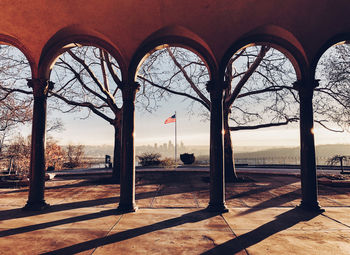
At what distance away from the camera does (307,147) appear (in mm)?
6496

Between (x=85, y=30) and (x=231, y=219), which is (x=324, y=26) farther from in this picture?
(x=85, y=30)

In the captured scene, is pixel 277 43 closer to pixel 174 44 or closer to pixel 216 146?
pixel 174 44

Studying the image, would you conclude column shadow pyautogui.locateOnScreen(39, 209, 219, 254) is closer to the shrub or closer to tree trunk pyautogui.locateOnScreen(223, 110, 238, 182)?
tree trunk pyautogui.locateOnScreen(223, 110, 238, 182)

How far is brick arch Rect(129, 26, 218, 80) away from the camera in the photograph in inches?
261

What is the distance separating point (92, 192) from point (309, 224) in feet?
24.0

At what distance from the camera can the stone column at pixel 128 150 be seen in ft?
20.6

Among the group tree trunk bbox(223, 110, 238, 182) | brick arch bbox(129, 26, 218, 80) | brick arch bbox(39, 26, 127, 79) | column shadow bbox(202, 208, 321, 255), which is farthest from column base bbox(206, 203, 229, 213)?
tree trunk bbox(223, 110, 238, 182)

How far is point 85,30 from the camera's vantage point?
6707 mm

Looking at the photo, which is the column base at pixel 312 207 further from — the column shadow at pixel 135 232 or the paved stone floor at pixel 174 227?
the column shadow at pixel 135 232

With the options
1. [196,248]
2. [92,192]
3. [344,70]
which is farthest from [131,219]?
[344,70]

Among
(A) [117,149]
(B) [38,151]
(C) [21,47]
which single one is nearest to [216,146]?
(B) [38,151]

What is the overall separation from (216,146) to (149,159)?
16780 millimetres

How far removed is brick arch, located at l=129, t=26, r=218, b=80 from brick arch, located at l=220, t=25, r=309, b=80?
0.40 meters

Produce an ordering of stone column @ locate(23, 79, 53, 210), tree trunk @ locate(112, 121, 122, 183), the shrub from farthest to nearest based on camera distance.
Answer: the shrub
tree trunk @ locate(112, 121, 122, 183)
stone column @ locate(23, 79, 53, 210)
